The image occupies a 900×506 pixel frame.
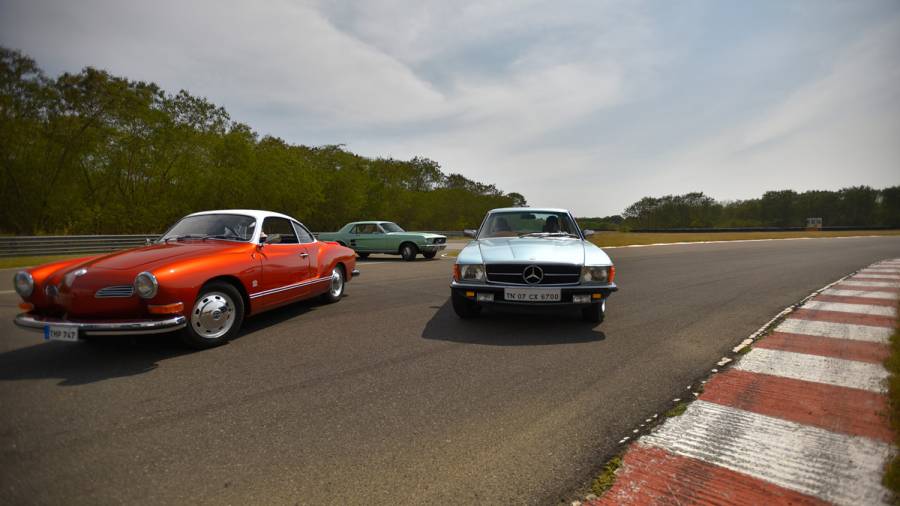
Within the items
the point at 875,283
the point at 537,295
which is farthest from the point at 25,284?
the point at 875,283

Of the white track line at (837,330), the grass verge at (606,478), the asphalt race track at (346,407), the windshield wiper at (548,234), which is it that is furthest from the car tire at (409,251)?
the grass verge at (606,478)

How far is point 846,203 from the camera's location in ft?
269

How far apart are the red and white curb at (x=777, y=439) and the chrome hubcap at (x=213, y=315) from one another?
3829mm

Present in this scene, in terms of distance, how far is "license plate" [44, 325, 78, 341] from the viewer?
3375mm

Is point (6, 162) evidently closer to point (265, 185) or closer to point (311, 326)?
point (265, 185)

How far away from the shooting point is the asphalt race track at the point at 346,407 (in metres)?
1.86

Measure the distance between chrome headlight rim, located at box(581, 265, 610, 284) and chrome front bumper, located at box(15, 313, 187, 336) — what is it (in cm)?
409

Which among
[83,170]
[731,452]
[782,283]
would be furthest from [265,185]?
[731,452]

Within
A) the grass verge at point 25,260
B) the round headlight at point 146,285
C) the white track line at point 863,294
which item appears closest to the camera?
the round headlight at point 146,285

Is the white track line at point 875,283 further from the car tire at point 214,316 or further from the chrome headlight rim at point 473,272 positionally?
the car tire at point 214,316

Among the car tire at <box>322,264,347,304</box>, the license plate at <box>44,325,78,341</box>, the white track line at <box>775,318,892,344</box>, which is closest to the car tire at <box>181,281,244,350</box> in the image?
the license plate at <box>44,325,78,341</box>

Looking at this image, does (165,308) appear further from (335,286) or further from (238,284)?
(335,286)

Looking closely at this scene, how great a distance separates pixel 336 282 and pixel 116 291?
3.30 metres

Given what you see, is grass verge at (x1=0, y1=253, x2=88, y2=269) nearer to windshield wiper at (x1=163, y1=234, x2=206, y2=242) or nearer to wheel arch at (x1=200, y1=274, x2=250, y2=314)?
windshield wiper at (x1=163, y1=234, x2=206, y2=242)
